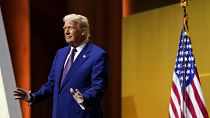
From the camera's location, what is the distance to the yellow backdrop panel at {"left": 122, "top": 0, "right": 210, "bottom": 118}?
4051mm

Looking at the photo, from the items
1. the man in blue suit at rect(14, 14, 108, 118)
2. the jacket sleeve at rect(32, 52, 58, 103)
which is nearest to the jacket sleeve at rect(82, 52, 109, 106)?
the man in blue suit at rect(14, 14, 108, 118)

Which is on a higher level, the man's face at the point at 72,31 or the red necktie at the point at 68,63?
the man's face at the point at 72,31

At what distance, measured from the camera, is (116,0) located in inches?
200

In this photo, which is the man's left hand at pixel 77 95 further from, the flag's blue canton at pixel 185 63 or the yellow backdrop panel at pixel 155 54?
the yellow backdrop panel at pixel 155 54

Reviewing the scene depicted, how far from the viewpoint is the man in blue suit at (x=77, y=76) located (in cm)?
316

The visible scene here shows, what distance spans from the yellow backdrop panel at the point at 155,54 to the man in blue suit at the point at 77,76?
3.67 ft

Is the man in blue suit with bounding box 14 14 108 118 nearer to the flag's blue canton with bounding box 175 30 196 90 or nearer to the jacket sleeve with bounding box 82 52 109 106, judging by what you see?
the jacket sleeve with bounding box 82 52 109 106

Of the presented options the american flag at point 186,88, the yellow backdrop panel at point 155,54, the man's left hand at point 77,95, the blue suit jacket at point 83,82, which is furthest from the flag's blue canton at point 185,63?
the man's left hand at point 77,95

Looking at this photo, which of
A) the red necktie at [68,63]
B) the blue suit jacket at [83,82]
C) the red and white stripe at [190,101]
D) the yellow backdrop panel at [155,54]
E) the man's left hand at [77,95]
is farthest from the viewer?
the yellow backdrop panel at [155,54]

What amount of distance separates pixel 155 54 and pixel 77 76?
1412 mm

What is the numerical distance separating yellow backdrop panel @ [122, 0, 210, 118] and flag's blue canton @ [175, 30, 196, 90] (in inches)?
14.6

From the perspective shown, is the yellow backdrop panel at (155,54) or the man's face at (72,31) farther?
the yellow backdrop panel at (155,54)

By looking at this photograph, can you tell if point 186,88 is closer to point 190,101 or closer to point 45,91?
point 190,101

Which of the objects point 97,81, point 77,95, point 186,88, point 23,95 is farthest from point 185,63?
point 23,95
